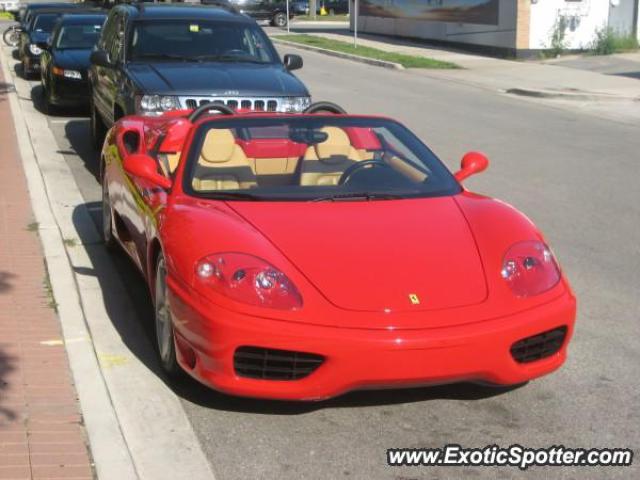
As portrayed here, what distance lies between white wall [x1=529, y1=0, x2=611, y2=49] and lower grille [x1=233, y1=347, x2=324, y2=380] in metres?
26.2

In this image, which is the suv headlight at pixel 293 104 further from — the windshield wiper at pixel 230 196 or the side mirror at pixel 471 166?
the windshield wiper at pixel 230 196

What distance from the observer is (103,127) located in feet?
46.0

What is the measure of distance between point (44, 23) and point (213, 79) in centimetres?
1500

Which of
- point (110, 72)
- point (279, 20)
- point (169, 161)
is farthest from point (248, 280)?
point (279, 20)

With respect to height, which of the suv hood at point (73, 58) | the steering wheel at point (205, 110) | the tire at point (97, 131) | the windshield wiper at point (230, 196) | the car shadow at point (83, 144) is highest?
the steering wheel at point (205, 110)

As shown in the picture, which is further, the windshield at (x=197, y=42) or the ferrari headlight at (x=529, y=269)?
the windshield at (x=197, y=42)

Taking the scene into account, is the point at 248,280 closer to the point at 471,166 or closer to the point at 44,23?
the point at 471,166

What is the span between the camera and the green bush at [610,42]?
30.0 m

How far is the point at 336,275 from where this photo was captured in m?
5.16

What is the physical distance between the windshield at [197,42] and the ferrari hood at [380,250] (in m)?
7.05

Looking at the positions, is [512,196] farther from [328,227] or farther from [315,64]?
[315,64]

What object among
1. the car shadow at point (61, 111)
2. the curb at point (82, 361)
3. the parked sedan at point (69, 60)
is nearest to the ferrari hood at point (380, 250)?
the curb at point (82, 361)

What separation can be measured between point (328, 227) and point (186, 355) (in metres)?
0.97

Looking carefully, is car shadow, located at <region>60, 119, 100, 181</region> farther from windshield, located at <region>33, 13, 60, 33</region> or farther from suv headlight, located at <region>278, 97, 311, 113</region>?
windshield, located at <region>33, 13, 60, 33</region>
